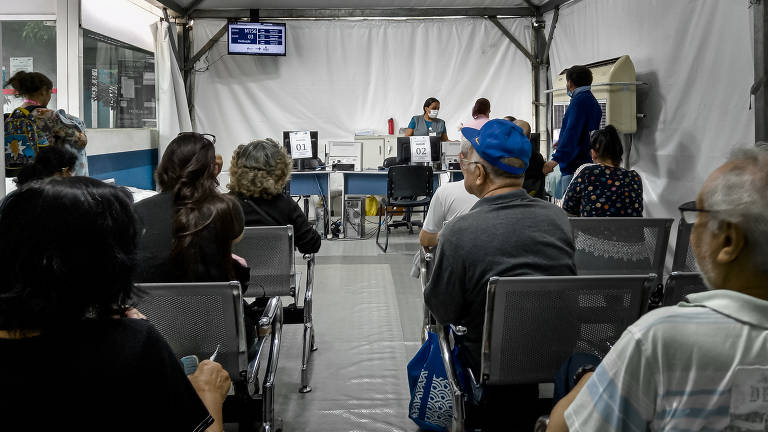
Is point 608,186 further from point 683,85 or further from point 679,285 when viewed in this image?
point 683,85

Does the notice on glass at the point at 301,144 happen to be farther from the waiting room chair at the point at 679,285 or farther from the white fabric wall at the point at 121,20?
the waiting room chair at the point at 679,285

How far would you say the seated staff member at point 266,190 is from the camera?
10.3 feet

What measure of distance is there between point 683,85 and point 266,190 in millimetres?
3366

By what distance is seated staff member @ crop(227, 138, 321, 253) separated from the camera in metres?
3.13

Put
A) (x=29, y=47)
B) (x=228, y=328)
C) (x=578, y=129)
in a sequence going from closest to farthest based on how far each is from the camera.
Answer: (x=228, y=328)
(x=578, y=129)
(x=29, y=47)

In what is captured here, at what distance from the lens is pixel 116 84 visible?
723 cm

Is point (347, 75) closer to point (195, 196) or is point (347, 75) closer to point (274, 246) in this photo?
point (274, 246)

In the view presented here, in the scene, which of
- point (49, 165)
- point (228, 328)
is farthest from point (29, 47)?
point (228, 328)

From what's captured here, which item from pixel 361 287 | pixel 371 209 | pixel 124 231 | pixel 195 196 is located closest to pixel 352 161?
pixel 371 209

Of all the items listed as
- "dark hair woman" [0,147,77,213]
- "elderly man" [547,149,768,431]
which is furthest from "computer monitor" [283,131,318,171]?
"elderly man" [547,149,768,431]

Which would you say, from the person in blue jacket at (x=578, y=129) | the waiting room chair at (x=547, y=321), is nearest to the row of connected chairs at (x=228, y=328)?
the waiting room chair at (x=547, y=321)

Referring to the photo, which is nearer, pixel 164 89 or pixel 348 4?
pixel 164 89

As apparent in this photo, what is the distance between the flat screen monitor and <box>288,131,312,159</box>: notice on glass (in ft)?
5.86

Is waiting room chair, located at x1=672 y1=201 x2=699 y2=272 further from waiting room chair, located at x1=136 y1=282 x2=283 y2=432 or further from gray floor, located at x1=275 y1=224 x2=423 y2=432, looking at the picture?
waiting room chair, located at x1=136 y1=282 x2=283 y2=432
